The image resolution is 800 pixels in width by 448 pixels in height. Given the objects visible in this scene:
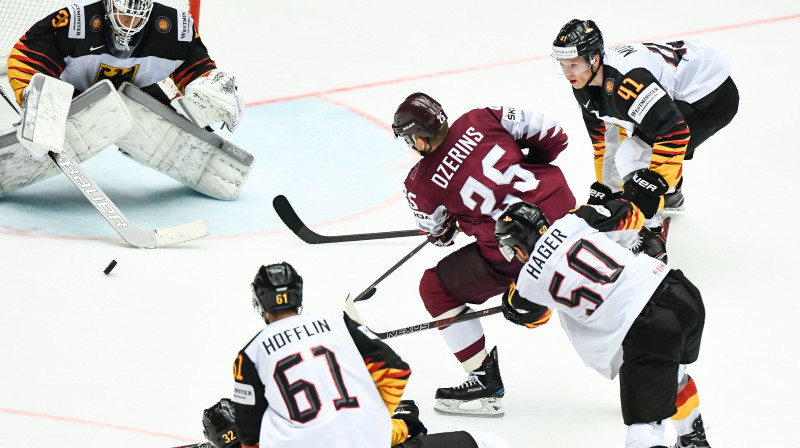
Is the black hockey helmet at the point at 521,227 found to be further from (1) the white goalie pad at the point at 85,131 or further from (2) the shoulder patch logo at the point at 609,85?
(1) the white goalie pad at the point at 85,131

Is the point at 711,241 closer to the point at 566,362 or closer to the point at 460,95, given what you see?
the point at 566,362

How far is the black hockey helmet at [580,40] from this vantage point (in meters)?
4.15

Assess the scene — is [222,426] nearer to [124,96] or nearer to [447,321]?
[447,321]

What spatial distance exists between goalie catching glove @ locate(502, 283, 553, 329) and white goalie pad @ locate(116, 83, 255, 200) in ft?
7.33

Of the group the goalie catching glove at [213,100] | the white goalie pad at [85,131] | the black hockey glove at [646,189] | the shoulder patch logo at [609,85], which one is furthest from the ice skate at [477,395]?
the white goalie pad at [85,131]

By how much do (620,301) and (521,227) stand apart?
1.12 feet

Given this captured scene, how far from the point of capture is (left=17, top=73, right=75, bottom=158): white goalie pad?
4.54m

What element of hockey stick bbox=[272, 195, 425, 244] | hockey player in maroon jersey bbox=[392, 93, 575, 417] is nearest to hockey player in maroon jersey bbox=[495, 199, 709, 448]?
hockey player in maroon jersey bbox=[392, 93, 575, 417]

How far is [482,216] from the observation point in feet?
11.9

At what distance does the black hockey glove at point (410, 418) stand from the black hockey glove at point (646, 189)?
1539mm

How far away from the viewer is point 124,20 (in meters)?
4.81

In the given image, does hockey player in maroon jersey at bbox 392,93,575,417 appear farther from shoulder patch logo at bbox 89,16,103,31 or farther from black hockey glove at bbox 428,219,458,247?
shoulder patch logo at bbox 89,16,103,31

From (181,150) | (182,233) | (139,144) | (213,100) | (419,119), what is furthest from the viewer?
(181,150)

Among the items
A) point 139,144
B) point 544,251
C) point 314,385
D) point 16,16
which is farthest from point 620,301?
point 16,16
